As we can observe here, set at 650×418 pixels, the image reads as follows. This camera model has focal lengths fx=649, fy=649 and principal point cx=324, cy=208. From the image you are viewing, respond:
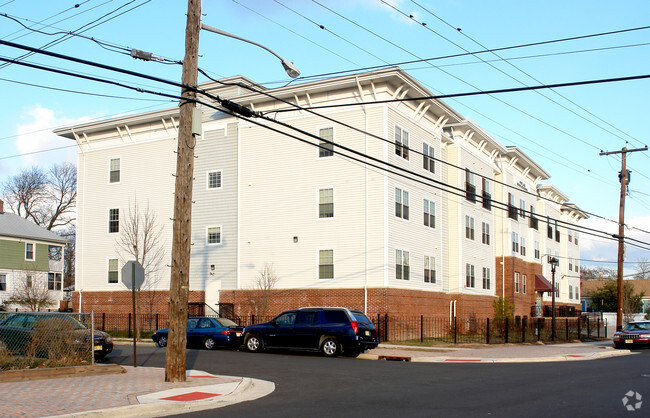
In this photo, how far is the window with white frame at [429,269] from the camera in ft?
122

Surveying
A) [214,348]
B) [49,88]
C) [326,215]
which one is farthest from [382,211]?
[49,88]

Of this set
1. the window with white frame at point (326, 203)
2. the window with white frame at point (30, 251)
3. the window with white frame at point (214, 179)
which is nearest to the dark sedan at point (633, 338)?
the window with white frame at point (326, 203)

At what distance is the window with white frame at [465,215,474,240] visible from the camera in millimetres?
42500

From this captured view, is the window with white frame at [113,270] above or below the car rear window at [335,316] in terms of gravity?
above

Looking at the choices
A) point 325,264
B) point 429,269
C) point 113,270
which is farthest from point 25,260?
point 429,269

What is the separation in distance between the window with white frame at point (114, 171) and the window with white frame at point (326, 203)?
15.9m

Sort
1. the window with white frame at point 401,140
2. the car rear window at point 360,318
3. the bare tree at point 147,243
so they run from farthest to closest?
1. the bare tree at point 147,243
2. the window with white frame at point 401,140
3. the car rear window at point 360,318

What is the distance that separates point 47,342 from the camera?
53.9 ft

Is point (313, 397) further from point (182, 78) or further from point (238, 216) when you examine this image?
point (238, 216)

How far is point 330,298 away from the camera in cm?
3397

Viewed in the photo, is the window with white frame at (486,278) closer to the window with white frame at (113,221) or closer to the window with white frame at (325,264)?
the window with white frame at (325,264)

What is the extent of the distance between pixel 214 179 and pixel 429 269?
45.7ft

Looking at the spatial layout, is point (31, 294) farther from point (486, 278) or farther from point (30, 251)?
point (486, 278)

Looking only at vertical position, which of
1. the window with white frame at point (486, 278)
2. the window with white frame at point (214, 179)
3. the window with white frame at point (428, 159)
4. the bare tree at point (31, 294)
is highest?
the window with white frame at point (428, 159)
